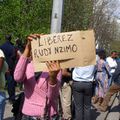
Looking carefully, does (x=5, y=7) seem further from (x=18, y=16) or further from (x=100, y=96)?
(x=100, y=96)

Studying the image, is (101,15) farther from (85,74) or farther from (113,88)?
(85,74)

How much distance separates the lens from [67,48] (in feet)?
13.7

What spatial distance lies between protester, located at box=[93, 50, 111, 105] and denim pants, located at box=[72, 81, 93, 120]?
287cm

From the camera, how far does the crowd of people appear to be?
438 centimetres

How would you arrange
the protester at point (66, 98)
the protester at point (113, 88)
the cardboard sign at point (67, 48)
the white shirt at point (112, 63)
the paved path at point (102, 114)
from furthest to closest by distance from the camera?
the white shirt at point (112, 63)
the protester at point (113, 88)
the paved path at point (102, 114)
the protester at point (66, 98)
the cardboard sign at point (67, 48)

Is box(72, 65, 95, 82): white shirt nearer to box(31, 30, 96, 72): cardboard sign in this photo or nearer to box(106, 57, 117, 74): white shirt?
box(31, 30, 96, 72): cardboard sign

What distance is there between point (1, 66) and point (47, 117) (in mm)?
1862

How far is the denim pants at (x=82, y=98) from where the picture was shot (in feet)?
28.0

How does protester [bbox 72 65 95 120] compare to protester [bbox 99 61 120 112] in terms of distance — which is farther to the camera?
protester [bbox 99 61 120 112]

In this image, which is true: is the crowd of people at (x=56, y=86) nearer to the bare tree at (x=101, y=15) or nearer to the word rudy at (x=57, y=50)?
the word rudy at (x=57, y=50)

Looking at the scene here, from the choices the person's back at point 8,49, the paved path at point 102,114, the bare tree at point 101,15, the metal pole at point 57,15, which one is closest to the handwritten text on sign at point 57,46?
the metal pole at point 57,15

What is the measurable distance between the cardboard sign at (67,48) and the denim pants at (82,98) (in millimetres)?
Result: 4350

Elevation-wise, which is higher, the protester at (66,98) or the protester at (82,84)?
the protester at (82,84)

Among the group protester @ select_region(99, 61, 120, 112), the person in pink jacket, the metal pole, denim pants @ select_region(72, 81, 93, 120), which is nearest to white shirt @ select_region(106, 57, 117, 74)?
protester @ select_region(99, 61, 120, 112)
